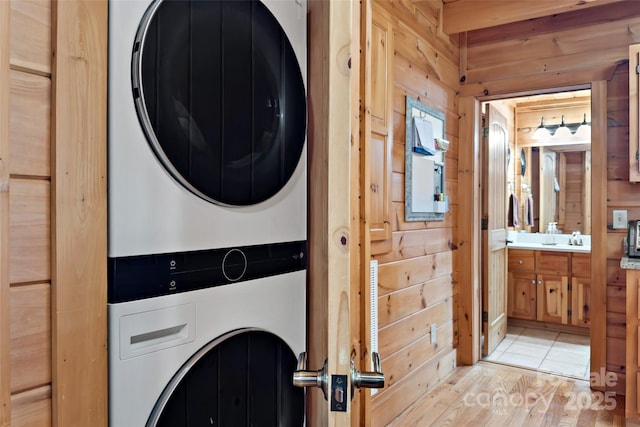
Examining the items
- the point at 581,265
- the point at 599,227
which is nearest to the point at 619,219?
the point at 599,227

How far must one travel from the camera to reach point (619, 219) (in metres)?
2.74

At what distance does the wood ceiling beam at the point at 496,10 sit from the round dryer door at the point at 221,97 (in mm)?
2299

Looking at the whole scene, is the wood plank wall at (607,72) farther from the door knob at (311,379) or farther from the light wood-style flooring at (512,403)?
the door knob at (311,379)

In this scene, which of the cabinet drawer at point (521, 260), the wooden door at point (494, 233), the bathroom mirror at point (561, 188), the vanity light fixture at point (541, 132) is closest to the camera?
the wooden door at point (494, 233)

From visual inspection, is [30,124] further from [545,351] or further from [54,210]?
[545,351]

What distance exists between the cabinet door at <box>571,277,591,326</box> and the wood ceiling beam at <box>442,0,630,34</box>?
2480 mm

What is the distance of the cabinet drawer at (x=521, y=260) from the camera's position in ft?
13.6

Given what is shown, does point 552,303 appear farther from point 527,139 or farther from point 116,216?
point 116,216

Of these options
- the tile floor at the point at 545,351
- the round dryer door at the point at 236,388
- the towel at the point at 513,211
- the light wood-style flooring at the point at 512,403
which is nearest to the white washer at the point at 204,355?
the round dryer door at the point at 236,388

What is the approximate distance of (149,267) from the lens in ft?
2.60

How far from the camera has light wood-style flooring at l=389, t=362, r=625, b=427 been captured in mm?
2371

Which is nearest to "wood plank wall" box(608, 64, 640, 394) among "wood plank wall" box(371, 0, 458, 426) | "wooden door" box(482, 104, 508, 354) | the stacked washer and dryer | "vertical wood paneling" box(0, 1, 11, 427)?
"wooden door" box(482, 104, 508, 354)

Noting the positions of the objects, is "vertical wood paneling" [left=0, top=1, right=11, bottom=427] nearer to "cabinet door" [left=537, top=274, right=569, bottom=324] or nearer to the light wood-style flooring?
the light wood-style flooring

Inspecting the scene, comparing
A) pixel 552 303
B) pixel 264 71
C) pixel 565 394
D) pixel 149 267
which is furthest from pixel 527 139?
pixel 149 267
